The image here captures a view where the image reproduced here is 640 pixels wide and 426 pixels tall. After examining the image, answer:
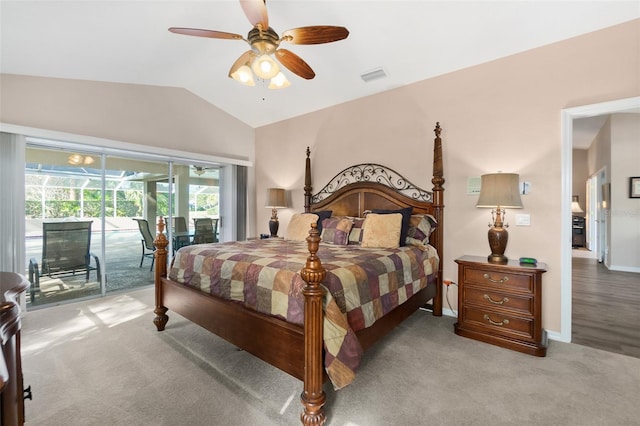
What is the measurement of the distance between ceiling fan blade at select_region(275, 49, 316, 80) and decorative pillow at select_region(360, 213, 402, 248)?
168cm

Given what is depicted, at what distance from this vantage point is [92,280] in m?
4.09

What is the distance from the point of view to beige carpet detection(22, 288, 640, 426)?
5.66 feet

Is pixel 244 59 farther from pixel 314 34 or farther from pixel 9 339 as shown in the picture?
pixel 9 339

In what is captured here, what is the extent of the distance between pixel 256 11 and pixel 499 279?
9.90 ft

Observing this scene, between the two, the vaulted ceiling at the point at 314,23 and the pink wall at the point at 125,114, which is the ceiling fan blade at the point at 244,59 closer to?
the vaulted ceiling at the point at 314,23

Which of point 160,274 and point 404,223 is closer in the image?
point 160,274

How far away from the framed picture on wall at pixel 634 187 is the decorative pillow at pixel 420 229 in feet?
16.2

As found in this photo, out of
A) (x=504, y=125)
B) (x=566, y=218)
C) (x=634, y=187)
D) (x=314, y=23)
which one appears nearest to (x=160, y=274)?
(x=314, y=23)

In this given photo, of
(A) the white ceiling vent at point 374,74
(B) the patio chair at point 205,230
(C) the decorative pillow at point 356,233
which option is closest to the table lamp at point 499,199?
(C) the decorative pillow at point 356,233

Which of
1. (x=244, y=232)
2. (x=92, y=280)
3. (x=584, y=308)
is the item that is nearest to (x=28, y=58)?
(x=92, y=280)

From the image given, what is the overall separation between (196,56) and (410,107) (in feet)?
9.33

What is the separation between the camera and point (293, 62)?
2580 mm

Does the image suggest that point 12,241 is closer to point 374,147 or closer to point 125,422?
point 125,422

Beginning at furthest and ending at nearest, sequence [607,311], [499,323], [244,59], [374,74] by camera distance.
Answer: [374,74] → [607,311] → [499,323] → [244,59]
